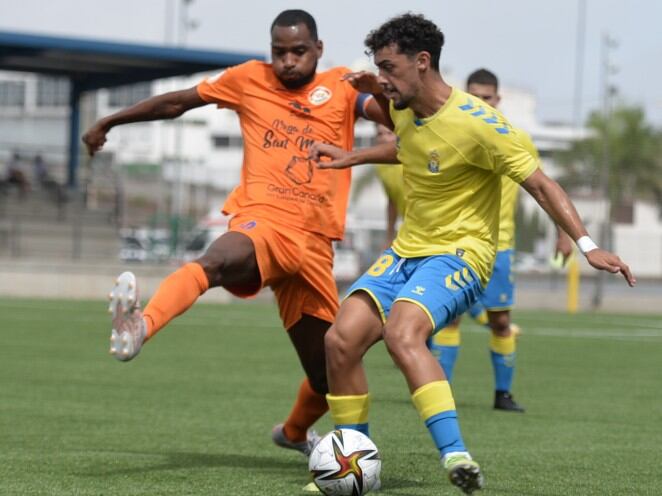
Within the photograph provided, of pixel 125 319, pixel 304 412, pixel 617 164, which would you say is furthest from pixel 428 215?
pixel 617 164

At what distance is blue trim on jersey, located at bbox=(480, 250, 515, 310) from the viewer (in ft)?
34.6

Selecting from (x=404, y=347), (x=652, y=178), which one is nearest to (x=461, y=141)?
(x=404, y=347)

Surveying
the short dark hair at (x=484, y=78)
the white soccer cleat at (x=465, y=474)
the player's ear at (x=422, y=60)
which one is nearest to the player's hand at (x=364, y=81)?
the player's ear at (x=422, y=60)

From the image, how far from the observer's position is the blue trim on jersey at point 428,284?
230 inches

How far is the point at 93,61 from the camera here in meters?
34.3

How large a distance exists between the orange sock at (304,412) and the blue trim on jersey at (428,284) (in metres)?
1.43

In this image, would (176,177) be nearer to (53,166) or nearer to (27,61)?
(53,166)

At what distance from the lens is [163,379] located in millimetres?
12625

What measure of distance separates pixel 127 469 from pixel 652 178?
36161mm

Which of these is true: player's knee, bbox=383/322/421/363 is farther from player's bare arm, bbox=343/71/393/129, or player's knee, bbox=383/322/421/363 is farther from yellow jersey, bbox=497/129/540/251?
yellow jersey, bbox=497/129/540/251

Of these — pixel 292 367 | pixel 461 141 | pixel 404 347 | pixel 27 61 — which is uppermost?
pixel 27 61

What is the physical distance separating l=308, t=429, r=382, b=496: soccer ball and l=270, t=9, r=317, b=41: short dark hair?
2377mm

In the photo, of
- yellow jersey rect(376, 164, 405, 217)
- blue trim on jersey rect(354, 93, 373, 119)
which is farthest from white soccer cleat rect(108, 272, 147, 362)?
yellow jersey rect(376, 164, 405, 217)

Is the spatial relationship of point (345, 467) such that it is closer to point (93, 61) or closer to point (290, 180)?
point (290, 180)
